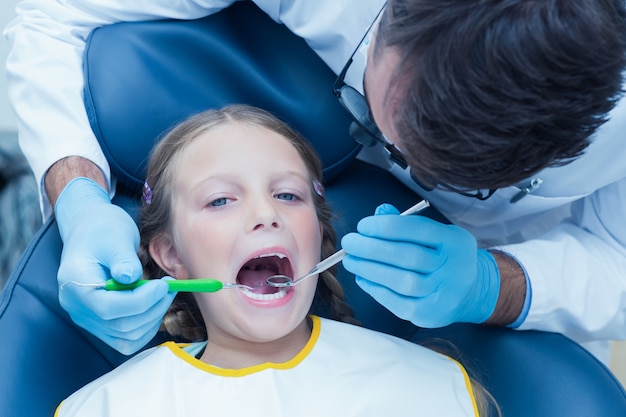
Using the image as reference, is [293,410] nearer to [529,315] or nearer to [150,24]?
[529,315]

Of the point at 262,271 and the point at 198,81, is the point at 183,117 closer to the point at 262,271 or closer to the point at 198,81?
the point at 198,81

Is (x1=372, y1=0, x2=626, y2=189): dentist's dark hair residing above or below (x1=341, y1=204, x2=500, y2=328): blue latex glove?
above

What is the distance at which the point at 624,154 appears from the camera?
1.38 m

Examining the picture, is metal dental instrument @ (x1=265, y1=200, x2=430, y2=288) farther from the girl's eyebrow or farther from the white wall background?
the white wall background

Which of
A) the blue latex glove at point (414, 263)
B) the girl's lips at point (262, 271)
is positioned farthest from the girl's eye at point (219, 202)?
the blue latex glove at point (414, 263)

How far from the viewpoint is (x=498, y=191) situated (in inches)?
58.1

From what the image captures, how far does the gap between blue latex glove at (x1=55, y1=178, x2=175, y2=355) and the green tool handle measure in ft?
0.03

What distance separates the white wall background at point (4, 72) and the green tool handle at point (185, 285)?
4.88 ft

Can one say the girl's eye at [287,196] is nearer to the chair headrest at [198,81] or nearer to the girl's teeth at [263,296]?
the girl's teeth at [263,296]

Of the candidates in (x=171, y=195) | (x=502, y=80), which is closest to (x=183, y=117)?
(x=171, y=195)

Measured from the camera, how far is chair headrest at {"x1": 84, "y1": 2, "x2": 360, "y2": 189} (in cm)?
157

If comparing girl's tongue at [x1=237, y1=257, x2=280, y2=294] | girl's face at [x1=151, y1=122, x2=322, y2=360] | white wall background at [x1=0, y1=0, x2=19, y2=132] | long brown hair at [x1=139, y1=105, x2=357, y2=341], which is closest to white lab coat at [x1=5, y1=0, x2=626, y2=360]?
long brown hair at [x1=139, y1=105, x2=357, y2=341]

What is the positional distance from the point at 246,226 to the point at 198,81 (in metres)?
0.50

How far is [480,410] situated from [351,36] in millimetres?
777
